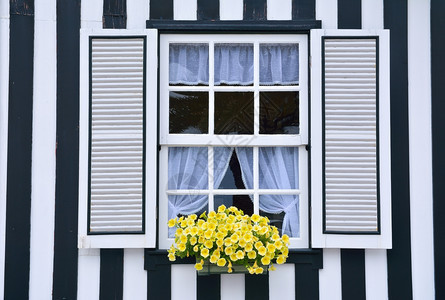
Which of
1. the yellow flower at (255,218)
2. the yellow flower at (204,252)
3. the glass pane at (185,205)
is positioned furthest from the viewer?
the glass pane at (185,205)

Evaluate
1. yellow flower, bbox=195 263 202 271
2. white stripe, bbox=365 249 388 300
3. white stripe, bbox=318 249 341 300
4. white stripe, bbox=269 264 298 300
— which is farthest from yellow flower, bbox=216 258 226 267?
white stripe, bbox=365 249 388 300

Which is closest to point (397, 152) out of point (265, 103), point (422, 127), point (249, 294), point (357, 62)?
point (422, 127)

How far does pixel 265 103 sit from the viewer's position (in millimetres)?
2865

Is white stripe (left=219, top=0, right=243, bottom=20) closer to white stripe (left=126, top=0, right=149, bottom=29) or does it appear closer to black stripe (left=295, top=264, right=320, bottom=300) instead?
white stripe (left=126, top=0, right=149, bottom=29)

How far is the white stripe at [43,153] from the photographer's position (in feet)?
9.02

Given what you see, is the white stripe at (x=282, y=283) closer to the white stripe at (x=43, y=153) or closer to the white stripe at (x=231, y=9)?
the white stripe at (x=43, y=153)

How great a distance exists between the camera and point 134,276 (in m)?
2.75

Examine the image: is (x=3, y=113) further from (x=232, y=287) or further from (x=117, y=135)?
(x=232, y=287)

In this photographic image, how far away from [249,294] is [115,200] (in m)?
0.95

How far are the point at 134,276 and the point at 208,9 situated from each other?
1.65m

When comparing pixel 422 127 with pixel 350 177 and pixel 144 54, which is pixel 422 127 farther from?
pixel 144 54

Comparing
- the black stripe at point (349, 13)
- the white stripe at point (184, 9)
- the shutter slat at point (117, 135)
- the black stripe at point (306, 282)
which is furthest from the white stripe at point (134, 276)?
the black stripe at point (349, 13)

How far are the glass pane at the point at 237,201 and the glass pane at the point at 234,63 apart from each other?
694 mm

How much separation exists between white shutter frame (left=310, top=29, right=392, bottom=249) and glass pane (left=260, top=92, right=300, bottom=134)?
14cm
